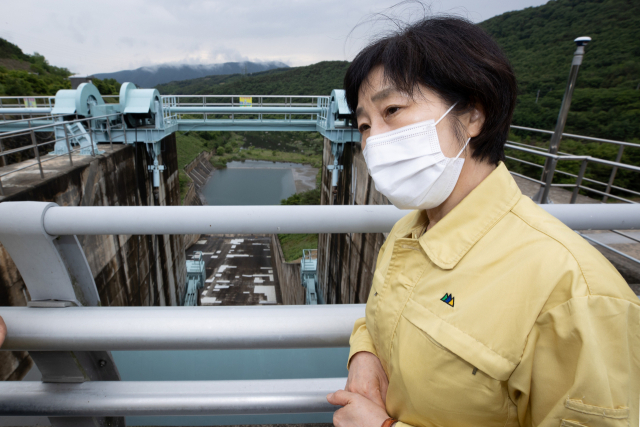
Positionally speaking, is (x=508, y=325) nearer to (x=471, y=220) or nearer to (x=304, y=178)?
(x=471, y=220)

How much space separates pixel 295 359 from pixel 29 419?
4.30ft

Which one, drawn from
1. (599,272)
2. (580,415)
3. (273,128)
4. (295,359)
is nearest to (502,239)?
(599,272)

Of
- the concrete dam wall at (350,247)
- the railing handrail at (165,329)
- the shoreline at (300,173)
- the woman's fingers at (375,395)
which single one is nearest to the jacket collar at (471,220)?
the woman's fingers at (375,395)

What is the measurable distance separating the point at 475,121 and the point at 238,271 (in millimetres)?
24391

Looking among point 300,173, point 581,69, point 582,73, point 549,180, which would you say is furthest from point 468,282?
point 300,173

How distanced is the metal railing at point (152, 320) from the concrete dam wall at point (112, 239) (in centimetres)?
450

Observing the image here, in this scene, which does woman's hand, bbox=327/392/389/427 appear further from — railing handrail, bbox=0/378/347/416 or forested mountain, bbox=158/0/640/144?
forested mountain, bbox=158/0/640/144

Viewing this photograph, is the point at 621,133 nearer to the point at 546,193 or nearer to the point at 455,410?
the point at 546,193

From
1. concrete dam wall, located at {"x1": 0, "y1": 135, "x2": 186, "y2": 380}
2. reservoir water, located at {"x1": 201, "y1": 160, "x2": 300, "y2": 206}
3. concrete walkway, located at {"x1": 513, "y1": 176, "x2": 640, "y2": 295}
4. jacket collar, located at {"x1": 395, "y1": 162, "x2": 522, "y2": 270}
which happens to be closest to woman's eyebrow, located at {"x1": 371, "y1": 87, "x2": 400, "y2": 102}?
jacket collar, located at {"x1": 395, "y1": 162, "x2": 522, "y2": 270}

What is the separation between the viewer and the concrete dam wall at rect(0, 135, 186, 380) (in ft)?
16.2

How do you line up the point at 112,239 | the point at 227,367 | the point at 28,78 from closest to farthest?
the point at 227,367, the point at 112,239, the point at 28,78

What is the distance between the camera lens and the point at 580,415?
1.94 ft

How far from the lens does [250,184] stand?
5484 centimetres

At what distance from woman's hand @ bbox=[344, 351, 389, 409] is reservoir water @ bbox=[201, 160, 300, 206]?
4313 cm
